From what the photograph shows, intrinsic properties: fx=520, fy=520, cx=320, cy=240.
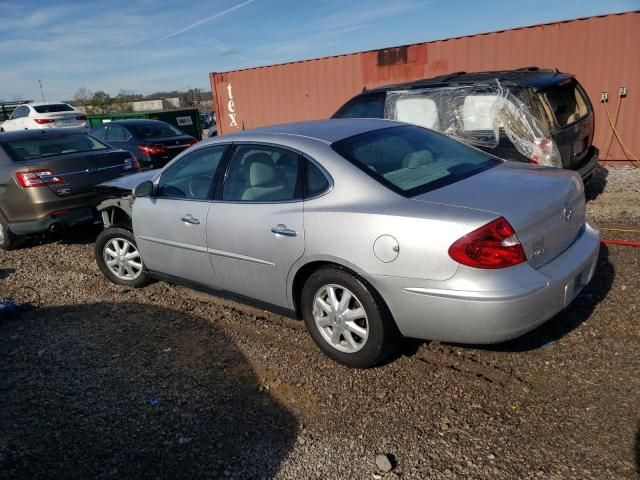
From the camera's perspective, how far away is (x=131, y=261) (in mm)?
5051

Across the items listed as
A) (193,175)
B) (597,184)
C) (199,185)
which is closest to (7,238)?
(193,175)

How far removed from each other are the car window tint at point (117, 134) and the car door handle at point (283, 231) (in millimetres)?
8988

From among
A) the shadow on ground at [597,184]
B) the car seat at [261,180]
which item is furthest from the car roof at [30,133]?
the shadow on ground at [597,184]

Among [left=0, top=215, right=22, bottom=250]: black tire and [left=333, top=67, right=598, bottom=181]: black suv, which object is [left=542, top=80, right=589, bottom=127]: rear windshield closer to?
[left=333, top=67, right=598, bottom=181]: black suv

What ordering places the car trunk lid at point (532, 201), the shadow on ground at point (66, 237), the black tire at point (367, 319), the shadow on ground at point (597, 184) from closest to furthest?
the car trunk lid at point (532, 201)
the black tire at point (367, 319)
the shadow on ground at point (66, 237)
the shadow on ground at point (597, 184)

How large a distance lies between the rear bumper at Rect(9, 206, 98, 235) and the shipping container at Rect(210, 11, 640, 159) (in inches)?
325

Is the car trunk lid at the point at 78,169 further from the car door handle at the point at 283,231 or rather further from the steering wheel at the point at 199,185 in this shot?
the car door handle at the point at 283,231

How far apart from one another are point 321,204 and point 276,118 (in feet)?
41.4

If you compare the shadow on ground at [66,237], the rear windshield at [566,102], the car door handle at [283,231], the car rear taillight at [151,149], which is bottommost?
the shadow on ground at [66,237]

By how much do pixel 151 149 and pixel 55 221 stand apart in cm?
496

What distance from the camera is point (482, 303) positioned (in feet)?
8.72

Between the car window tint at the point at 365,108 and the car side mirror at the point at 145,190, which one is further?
the car window tint at the point at 365,108

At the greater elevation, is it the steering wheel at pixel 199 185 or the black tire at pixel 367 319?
the steering wheel at pixel 199 185

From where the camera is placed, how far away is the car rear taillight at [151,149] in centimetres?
1084
